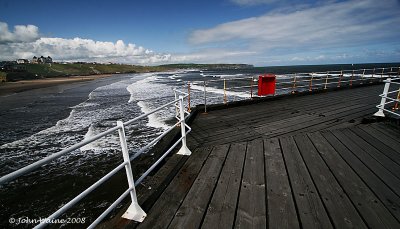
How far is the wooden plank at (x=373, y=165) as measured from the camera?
2979 millimetres

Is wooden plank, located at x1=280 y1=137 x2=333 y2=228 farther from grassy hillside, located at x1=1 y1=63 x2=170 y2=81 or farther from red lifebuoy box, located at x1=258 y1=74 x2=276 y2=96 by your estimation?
grassy hillside, located at x1=1 y1=63 x2=170 y2=81

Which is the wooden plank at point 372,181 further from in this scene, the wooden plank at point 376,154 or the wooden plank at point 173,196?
the wooden plank at point 173,196

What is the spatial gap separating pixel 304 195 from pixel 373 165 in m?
1.74

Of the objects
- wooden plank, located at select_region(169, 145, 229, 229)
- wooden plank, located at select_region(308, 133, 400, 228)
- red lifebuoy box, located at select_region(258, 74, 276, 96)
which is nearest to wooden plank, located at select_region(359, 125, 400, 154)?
wooden plank, located at select_region(308, 133, 400, 228)

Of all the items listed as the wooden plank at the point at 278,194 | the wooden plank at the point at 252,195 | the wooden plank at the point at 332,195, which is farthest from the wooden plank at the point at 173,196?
the wooden plank at the point at 332,195

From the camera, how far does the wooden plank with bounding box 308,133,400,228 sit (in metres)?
2.32

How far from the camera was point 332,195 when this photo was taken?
9.11 ft

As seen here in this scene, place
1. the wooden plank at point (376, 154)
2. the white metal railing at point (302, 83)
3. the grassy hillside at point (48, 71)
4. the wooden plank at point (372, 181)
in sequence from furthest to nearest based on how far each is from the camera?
the grassy hillside at point (48, 71) < the white metal railing at point (302, 83) < the wooden plank at point (376, 154) < the wooden plank at point (372, 181)

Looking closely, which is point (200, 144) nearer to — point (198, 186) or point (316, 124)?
point (198, 186)

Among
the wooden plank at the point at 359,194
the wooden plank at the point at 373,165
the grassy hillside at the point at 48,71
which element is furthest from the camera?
the grassy hillside at the point at 48,71

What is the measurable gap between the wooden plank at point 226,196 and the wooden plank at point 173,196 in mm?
439

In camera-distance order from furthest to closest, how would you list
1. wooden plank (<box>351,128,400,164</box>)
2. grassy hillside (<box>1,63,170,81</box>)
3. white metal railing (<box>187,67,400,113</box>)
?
grassy hillside (<box>1,63,170,81</box>) → white metal railing (<box>187,67,400,113</box>) → wooden plank (<box>351,128,400,164</box>)

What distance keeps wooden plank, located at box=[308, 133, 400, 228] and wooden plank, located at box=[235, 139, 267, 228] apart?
44.4 inches

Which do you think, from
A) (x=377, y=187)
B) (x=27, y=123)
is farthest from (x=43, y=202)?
(x=27, y=123)
